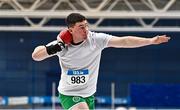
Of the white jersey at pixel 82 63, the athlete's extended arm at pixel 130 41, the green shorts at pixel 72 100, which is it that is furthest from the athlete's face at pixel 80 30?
the green shorts at pixel 72 100

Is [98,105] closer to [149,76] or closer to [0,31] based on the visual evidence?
[149,76]

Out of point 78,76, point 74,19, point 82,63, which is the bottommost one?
point 78,76

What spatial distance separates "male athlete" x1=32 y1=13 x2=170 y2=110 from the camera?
459 cm

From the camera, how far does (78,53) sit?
4.75 meters

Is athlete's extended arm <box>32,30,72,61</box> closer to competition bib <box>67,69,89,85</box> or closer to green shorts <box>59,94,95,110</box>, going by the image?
competition bib <box>67,69,89,85</box>

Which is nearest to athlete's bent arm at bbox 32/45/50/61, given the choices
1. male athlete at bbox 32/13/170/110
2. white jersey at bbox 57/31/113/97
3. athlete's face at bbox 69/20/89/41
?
male athlete at bbox 32/13/170/110

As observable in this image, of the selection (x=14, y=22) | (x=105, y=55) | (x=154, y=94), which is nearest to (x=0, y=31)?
(x=14, y=22)

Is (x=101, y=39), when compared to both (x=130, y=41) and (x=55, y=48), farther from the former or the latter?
(x=55, y=48)

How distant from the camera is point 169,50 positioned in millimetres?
21266

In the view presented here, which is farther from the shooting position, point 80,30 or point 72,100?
point 72,100

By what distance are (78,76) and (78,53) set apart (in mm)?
223

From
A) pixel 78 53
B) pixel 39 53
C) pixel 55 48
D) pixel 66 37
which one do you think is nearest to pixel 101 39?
pixel 78 53

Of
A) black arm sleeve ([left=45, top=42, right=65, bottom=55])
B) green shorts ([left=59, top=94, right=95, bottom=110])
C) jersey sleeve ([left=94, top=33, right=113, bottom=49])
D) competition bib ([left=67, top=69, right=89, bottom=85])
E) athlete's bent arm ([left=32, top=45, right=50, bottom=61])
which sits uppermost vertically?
jersey sleeve ([left=94, top=33, right=113, bottom=49])

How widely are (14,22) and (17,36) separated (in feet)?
2.14
